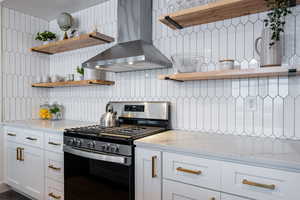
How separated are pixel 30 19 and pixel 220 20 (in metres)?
2.73

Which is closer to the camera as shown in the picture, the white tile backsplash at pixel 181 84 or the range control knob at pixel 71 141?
the white tile backsplash at pixel 181 84

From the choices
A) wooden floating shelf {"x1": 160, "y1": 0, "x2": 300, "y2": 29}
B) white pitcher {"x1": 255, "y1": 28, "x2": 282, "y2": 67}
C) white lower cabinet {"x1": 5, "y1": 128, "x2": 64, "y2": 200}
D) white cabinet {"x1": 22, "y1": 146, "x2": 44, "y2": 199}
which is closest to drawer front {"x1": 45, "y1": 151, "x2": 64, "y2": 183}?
white lower cabinet {"x1": 5, "y1": 128, "x2": 64, "y2": 200}

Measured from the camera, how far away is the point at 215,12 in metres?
1.59

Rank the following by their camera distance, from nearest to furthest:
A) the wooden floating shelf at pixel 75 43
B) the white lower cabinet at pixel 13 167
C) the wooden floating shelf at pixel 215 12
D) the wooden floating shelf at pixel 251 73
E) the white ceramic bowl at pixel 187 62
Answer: the wooden floating shelf at pixel 251 73
the wooden floating shelf at pixel 215 12
the white ceramic bowl at pixel 187 62
the wooden floating shelf at pixel 75 43
the white lower cabinet at pixel 13 167

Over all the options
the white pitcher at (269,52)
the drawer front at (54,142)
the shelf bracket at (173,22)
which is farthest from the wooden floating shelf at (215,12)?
the drawer front at (54,142)

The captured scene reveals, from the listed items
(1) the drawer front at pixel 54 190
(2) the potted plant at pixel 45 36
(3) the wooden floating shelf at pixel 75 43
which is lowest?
(1) the drawer front at pixel 54 190

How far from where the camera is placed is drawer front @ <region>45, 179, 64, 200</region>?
6.44 ft

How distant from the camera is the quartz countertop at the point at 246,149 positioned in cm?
102

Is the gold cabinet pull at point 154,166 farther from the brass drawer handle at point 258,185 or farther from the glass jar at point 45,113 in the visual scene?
the glass jar at point 45,113

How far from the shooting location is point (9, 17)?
8.91 feet

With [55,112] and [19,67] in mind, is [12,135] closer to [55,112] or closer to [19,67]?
[55,112]

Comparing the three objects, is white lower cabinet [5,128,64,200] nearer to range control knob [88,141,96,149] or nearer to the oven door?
the oven door

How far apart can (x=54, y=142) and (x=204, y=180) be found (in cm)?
152

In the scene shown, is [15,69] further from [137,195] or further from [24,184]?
[137,195]
